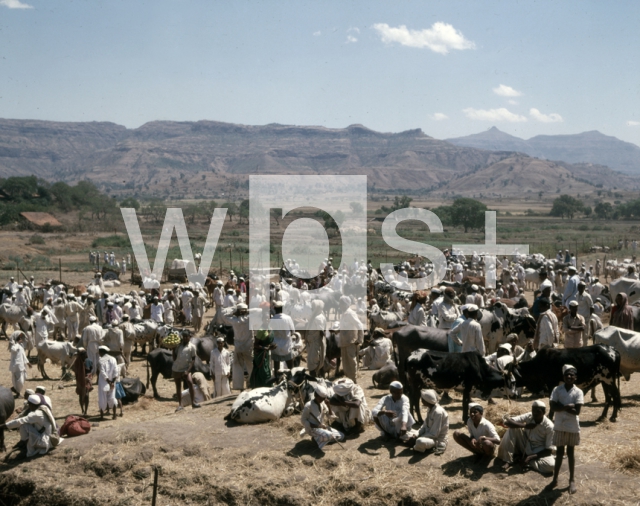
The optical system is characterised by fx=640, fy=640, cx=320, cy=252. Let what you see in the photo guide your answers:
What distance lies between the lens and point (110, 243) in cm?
5188

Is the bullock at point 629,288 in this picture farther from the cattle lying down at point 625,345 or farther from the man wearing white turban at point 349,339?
the man wearing white turban at point 349,339

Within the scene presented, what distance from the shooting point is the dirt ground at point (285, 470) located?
7.43 meters

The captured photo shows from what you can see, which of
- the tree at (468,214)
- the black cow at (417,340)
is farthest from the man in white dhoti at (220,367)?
the tree at (468,214)

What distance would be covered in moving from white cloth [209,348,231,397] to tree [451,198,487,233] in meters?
57.3

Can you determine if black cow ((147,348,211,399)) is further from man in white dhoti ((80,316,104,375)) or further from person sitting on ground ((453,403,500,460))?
person sitting on ground ((453,403,500,460))

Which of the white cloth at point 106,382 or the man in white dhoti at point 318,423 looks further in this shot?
the white cloth at point 106,382

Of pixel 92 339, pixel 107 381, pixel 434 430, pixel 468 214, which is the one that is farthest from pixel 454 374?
pixel 468 214

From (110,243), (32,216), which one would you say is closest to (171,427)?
(110,243)

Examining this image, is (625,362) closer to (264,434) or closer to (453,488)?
(453,488)

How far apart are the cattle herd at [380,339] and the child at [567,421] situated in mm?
2005

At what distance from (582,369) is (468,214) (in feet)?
193

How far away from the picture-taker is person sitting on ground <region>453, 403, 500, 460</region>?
25.5 feet

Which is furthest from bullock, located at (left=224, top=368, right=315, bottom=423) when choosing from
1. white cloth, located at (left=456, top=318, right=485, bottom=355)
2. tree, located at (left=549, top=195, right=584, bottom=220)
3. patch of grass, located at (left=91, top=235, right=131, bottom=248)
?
tree, located at (left=549, top=195, right=584, bottom=220)

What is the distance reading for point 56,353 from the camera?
14141mm
